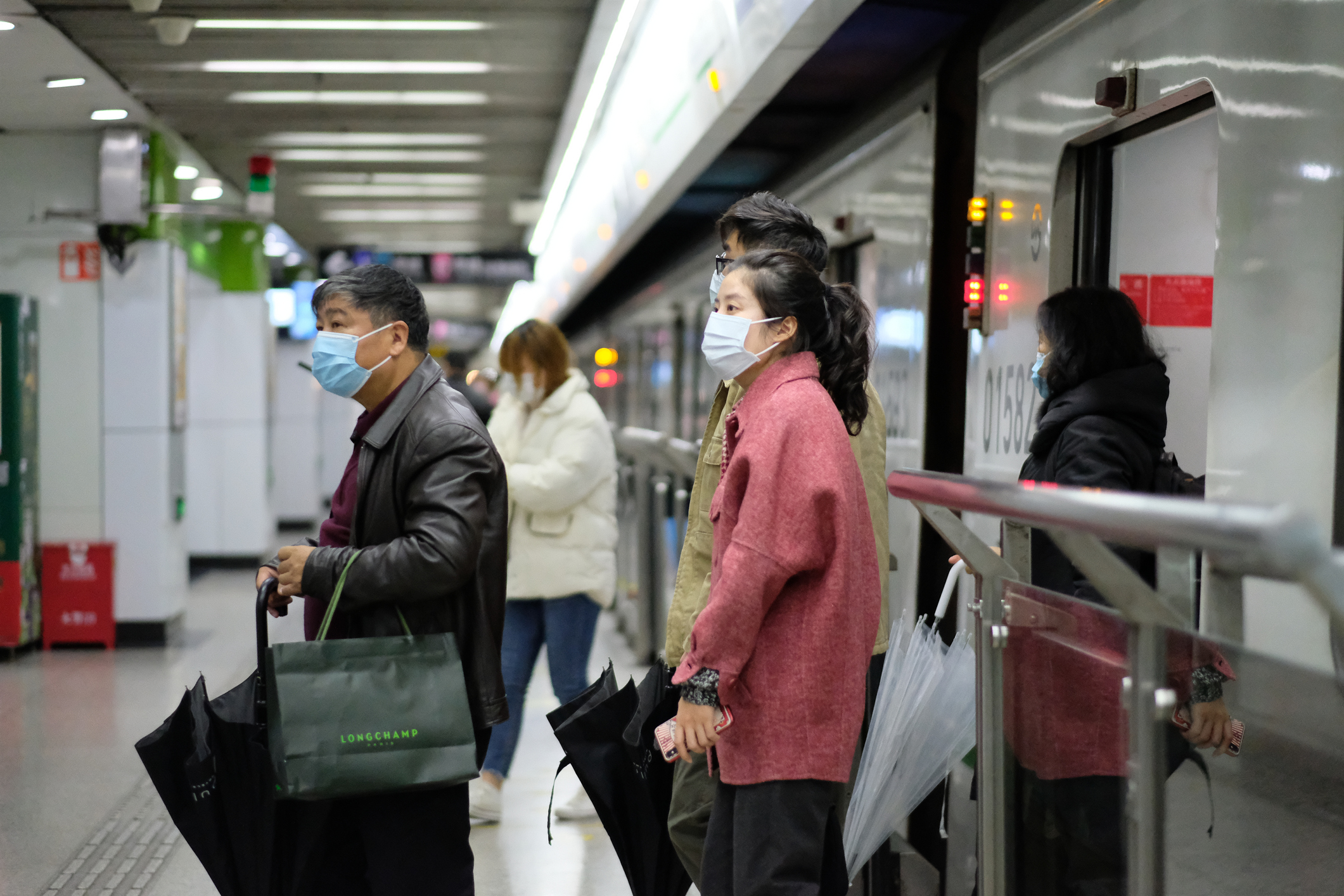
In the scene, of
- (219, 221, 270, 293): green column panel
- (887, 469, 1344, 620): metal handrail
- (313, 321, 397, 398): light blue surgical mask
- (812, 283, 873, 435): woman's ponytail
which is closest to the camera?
(887, 469, 1344, 620): metal handrail

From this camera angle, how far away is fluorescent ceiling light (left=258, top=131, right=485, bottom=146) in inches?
341

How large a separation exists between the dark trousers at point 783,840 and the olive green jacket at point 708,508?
1.05ft

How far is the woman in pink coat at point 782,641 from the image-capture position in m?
1.93

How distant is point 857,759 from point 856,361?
0.85 meters

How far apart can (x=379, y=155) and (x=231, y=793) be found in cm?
775

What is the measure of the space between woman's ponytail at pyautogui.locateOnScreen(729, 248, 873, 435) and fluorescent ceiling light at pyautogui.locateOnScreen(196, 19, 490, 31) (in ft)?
14.1

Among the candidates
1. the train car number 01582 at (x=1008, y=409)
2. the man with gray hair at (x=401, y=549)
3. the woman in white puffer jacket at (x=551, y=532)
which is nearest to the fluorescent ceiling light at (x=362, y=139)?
the woman in white puffer jacket at (x=551, y=532)

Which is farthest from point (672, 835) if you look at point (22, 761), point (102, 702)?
point (102, 702)

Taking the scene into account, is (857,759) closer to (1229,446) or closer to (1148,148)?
(1229,446)

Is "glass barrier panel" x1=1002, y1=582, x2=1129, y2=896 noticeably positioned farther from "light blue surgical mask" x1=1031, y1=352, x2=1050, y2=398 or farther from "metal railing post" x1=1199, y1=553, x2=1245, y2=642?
"light blue surgical mask" x1=1031, y1=352, x2=1050, y2=398

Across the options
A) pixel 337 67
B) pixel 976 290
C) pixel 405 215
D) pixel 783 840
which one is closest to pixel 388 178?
pixel 405 215

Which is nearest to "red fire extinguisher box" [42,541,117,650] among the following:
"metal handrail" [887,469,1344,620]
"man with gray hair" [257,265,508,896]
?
"man with gray hair" [257,265,508,896]

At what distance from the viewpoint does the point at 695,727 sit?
6.46 ft

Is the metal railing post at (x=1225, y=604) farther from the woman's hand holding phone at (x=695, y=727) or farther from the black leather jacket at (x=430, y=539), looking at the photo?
the black leather jacket at (x=430, y=539)
